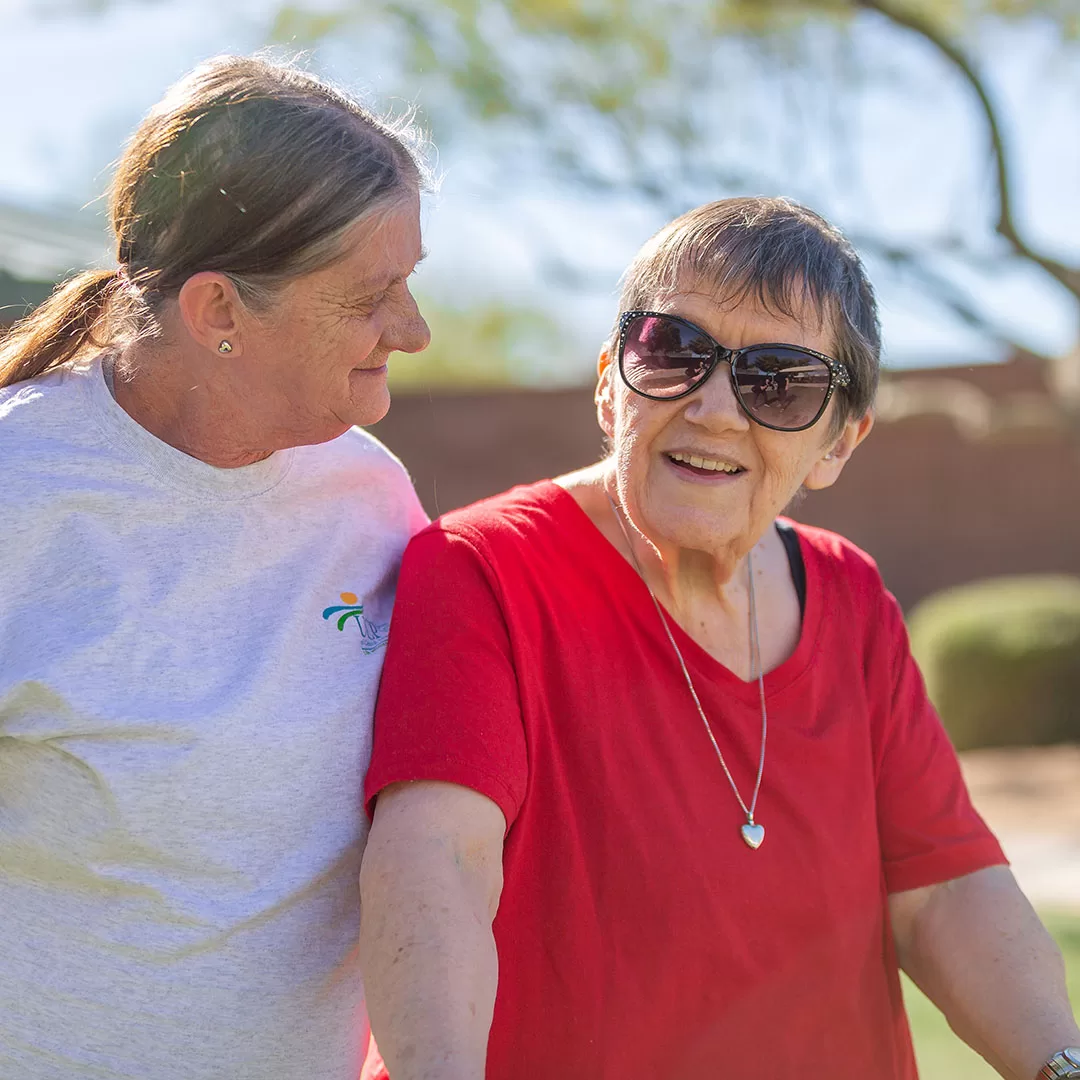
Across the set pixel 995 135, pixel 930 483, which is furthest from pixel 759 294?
pixel 930 483

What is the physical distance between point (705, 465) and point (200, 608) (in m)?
0.84

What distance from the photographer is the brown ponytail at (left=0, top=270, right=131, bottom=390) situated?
82.3 inches

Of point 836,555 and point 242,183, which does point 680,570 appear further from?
point 242,183

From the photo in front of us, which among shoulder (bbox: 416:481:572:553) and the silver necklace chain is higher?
shoulder (bbox: 416:481:572:553)

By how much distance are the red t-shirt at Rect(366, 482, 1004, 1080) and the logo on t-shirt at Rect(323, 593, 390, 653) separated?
6 centimetres

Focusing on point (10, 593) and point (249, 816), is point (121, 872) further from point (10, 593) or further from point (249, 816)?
point (10, 593)

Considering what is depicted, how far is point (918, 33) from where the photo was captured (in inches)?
394

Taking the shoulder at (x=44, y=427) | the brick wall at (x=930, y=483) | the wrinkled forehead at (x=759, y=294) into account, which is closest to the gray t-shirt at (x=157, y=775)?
the shoulder at (x=44, y=427)

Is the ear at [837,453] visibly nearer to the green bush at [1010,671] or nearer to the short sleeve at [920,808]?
the short sleeve at [920,808]

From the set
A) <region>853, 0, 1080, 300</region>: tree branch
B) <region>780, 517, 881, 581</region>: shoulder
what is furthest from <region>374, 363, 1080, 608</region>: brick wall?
<region>780, 517, 881, 581</region>: shoulder

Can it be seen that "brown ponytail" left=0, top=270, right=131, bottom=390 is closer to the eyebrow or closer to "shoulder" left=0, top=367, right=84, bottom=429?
"shoulder" left=0, top=367, right=84, bottom=429

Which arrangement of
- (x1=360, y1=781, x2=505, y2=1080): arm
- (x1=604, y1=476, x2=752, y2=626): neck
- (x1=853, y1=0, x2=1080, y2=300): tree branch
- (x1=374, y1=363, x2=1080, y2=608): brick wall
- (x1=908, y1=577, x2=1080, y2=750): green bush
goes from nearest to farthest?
1. (x1=360, y1=781, x2=505, y2=1080): arm
2. (x1=604, y1=476, x2=752, y2=626): neck
3. (x1=853, y1=0, x2=1080, y2=300): tree branch
4. (x1=908, y1=577, x2=1080, y2=750): green bush
5. (x1=374, y1=363, x2=1080, y2=608): brick wall

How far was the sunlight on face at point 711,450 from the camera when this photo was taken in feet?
7.29

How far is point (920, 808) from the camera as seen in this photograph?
2.43 m
